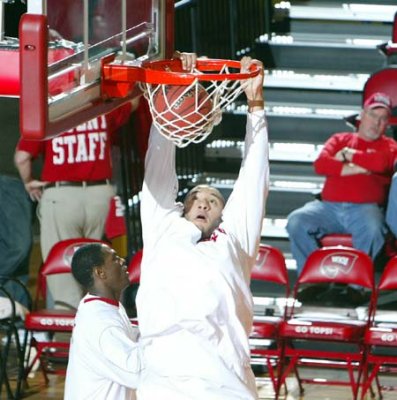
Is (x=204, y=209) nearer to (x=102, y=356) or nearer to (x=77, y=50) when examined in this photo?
(x=102, y=356)

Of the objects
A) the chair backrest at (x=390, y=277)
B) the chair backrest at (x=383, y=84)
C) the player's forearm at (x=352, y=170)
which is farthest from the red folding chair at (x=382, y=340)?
the chair backrest at (x=383, y=84)

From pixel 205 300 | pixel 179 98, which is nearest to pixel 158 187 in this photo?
pixel 179 98

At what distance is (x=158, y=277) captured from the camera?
563 cm

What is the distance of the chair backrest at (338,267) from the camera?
28.6 ft

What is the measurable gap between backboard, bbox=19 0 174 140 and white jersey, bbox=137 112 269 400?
1.98 ft

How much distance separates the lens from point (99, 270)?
6.38m

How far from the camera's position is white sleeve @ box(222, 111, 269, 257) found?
5.82 meters

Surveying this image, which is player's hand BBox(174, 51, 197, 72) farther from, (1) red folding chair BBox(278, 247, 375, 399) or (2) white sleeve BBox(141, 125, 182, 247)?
(1) red folding chair BBox(278, 247, 375, 399)

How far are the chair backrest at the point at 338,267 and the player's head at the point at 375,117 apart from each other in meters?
1.27

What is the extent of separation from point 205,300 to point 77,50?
1103 mm

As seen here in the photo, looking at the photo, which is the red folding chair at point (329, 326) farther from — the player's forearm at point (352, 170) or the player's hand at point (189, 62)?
the player's hand at point (189, 62)

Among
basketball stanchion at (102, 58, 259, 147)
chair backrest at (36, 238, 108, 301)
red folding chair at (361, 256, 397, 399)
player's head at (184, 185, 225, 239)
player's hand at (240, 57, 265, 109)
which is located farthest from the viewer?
chair backrest at (36, 238, 108, 301)

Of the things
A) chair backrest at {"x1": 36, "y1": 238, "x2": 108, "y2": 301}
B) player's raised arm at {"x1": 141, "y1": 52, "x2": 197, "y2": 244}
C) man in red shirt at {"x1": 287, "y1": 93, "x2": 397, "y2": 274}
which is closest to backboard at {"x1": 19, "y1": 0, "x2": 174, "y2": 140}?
player's raised arm at {"x1": 141, "y1": 52, "x2": 197, "y2": 244}

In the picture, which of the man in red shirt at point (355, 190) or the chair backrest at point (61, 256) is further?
the man in red shirt at point (355, 190)
